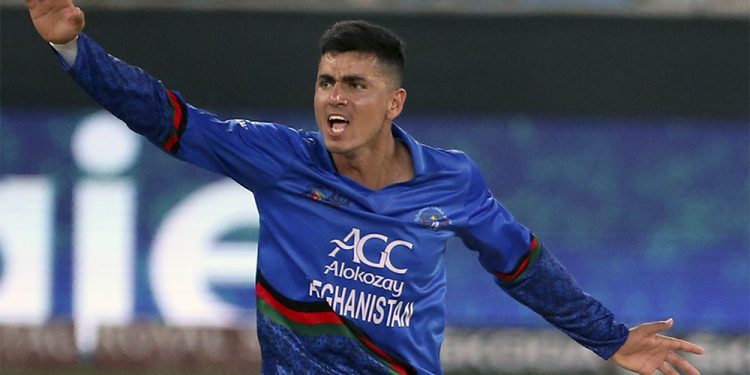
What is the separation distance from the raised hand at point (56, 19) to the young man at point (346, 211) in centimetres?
41

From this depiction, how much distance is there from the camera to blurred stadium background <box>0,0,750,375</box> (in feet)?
38.7

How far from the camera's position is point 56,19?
5297mm

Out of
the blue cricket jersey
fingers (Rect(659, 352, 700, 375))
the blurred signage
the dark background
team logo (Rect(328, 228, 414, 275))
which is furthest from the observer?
the blurred signage

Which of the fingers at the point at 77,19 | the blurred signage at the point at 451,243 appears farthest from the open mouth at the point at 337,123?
the blurred signage at the point at 451,243

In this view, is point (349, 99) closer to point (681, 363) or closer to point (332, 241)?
point (332, 241)

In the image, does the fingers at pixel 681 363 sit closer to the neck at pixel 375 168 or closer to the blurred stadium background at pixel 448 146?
the neck at pixel 375 168

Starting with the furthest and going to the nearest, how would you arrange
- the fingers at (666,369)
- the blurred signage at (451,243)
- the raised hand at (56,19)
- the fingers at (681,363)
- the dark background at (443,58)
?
the blurred signage at (451,243) < the dark background at (443,58) < the fingers at (666,369) < the fingers at (681,363) < the raised hand at (56,19)

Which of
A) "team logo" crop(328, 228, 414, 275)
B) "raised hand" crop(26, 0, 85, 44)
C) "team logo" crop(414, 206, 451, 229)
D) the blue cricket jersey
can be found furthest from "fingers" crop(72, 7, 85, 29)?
"team logo" crop(414, 206, 451, 229)

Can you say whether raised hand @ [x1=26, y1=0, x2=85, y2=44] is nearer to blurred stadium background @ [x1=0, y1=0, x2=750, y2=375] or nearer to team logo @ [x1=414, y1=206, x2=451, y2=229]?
team logo @ [x1=414, y1=206, x2=451, y2=229]

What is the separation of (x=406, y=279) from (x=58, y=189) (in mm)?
6513

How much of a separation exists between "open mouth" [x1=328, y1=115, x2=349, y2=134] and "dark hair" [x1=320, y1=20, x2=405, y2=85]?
0.79 feet

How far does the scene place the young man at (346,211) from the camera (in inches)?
226

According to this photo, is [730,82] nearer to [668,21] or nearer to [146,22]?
[668,21]

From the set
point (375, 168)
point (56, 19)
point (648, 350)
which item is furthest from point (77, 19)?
point (648, 350)
